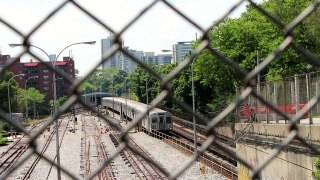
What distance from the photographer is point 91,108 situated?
191 cm

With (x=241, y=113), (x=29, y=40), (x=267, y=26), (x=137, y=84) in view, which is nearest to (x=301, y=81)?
(x=241, y=113)

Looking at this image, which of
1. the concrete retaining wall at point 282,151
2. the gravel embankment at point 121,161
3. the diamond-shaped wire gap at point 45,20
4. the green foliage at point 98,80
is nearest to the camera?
the diamond-shaped wire gap at point 45,20

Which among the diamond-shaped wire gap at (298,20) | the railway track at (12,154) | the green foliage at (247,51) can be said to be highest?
the green foliage at (247,51)

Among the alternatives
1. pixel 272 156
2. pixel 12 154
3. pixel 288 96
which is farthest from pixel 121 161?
pixel 272 156

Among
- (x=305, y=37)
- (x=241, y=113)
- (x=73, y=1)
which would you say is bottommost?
(x=241, y=113)

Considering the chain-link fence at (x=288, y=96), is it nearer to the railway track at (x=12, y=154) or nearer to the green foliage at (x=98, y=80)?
the green foliage at (x=98, y=80)

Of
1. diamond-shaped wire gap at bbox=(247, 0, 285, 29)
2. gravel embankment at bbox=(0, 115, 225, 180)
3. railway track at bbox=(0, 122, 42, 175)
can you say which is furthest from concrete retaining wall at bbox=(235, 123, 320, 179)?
railway track at bbox=(0, 122, 42, 175)

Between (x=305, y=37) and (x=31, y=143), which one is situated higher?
(x=305, y=37)

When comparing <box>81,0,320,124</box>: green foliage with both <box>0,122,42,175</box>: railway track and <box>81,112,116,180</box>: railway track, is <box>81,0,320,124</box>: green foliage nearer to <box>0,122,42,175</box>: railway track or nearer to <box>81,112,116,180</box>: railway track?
<box>81,112,116,180</box>: railway track

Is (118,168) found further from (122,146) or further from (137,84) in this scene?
(137,84)

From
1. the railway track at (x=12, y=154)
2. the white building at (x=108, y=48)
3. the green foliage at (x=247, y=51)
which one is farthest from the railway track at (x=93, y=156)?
the white building at (x=108, y=48)

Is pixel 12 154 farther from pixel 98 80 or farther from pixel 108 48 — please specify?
pixel 108 48

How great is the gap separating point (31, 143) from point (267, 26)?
1115 inches

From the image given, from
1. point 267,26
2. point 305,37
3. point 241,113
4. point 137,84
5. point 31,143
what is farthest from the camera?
point 137,84
